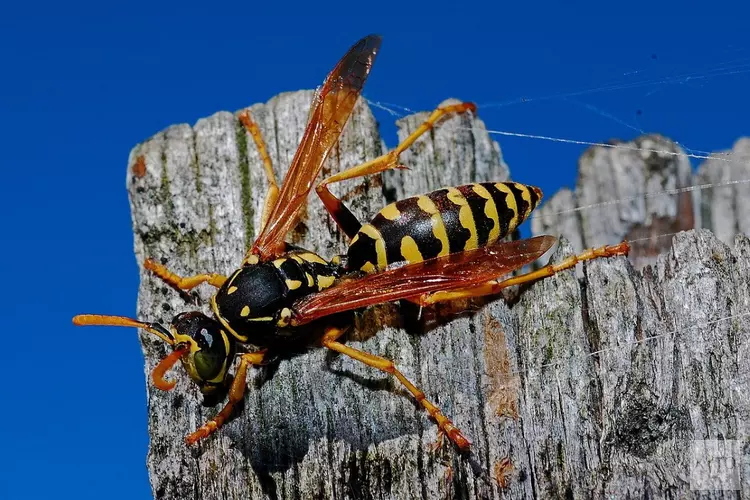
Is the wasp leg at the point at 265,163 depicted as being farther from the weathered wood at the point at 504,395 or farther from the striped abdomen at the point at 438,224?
the striped abdomen at the point at 438,224

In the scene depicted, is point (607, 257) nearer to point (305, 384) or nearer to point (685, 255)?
point (685, 255)

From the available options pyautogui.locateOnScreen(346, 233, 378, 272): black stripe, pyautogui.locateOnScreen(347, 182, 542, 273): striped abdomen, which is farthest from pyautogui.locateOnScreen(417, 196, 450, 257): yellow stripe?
pyautogui.locateOnScreen(346, 233, 378, 272): black stripe

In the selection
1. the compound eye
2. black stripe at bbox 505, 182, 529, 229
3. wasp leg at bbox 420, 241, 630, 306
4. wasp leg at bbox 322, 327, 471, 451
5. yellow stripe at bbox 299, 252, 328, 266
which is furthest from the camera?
yellow stripe at bbox 299, 252, 328, 266

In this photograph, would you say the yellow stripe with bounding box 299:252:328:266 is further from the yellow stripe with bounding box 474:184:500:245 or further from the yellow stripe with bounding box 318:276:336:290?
the yellow stripe with bounding box 474:184:500:245

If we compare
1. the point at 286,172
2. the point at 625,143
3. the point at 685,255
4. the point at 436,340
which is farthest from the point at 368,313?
the point at 625,143

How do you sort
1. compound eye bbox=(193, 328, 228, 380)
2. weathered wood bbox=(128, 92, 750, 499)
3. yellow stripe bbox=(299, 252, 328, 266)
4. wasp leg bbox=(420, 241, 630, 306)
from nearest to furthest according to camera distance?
1. weathered wood bbox=(128, 92, 750, 499)
2. wasp leg bbox=(420, 241, 630, 306)
3. compound eye bbox=(193, 328, 228, 380)
4. yellow stripe bbox=(299, 252, 328, 266)

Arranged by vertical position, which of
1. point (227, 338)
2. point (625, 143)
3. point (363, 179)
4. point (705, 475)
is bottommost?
point (705, 475)

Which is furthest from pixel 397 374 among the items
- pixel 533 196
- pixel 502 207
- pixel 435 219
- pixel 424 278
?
pixel 533 196

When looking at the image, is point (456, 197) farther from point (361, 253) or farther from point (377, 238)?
point (361, 253)

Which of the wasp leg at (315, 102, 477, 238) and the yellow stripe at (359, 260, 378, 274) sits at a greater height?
the wasp leg at (315, 102, 477, 238)
